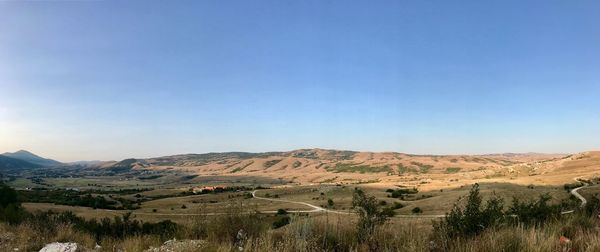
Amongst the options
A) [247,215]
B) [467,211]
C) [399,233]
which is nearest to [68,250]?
[247,215]

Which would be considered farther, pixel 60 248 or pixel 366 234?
pixel 60 248

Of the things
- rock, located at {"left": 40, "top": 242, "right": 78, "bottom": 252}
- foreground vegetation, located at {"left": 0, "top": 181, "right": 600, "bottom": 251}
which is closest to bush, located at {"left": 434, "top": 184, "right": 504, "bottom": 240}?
foreground vegetation, located at {"left": 0, "top": 181, "right": 600, "bottom": 251}

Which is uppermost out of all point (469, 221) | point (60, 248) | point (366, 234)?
point (469, 221)

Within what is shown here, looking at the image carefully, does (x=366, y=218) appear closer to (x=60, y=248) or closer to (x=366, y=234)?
(x=366, y=234)

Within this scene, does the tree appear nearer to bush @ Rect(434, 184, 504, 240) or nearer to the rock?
bush @ Rect(434, 184, 504, 240)

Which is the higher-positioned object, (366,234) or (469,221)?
(469,221)

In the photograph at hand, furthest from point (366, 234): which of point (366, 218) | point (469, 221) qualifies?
point (469, 221)

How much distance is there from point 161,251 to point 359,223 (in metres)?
4.16

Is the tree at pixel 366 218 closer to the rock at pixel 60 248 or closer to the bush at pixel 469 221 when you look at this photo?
the bush at pixel 469 221

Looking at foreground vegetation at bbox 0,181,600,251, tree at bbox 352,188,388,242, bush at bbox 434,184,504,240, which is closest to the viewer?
foreground vegetation at bbox 0,181,600,251

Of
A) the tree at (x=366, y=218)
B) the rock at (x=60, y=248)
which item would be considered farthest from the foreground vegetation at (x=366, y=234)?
the rock at (x=60, y=248)

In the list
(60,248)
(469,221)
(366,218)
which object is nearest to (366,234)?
(366,218)

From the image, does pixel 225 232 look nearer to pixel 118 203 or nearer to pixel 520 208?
pixel 520 208

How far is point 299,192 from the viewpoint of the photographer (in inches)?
3878
